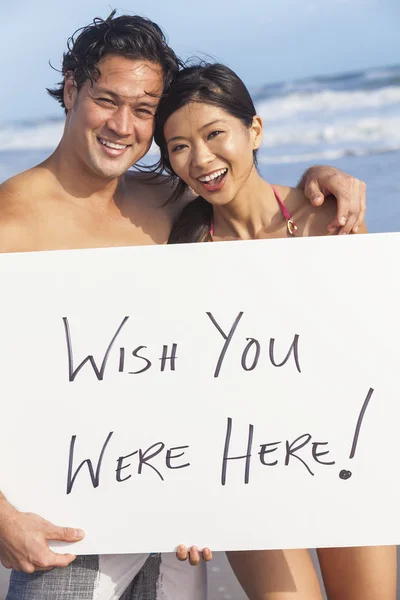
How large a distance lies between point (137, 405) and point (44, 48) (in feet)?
21.4

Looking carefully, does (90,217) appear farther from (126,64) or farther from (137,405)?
(137,405)

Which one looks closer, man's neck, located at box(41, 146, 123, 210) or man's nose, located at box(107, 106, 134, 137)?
man's nose, located at box(107, 106, 134, 137)

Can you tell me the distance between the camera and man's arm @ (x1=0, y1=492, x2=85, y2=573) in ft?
4.98

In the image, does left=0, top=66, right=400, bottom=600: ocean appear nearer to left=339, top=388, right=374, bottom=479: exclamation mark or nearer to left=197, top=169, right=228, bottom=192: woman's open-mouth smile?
left=197, top=169, right=228, bottom=192: woman's open-mouth smile

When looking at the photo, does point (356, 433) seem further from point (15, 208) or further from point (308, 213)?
point (15, 208)

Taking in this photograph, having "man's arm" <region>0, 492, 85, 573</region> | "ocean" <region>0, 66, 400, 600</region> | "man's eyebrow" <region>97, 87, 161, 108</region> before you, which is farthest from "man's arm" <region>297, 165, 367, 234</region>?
"ocean" <region>0, 66, 400, 600</region>

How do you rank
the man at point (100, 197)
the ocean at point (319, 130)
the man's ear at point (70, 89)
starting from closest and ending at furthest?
the man at point (100, 197) → the man's ear at point (70, 89) → the ocean at point (319, 130)

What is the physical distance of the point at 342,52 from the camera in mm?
7391

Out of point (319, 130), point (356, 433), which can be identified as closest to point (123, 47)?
point (356, 433)

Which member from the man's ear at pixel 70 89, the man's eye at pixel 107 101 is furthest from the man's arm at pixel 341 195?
the man's ear at pixel 70 89

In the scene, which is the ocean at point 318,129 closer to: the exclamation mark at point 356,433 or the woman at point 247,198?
the woman at point 247,198

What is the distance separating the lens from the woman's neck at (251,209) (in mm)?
1848

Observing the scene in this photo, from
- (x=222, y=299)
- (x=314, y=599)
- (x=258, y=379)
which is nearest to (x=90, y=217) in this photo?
(x=222, y=299)

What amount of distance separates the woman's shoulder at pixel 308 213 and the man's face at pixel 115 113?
0.41 meters
